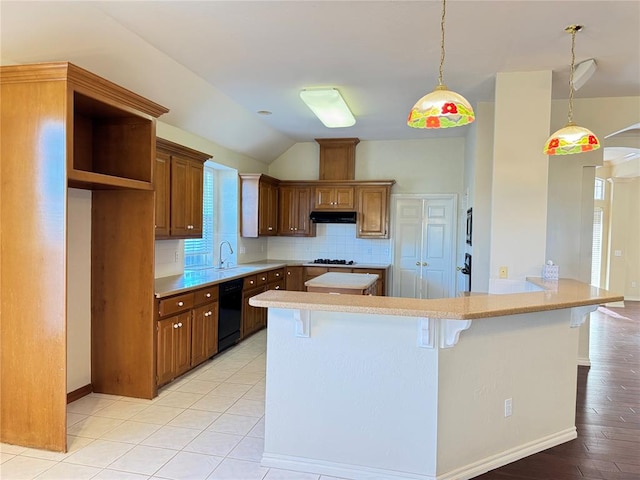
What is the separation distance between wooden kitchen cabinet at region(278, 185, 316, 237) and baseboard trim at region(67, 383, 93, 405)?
4.03m

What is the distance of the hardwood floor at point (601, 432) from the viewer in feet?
8.17

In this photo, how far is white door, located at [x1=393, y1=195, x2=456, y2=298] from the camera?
6730mm

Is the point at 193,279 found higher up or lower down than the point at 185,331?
higher up

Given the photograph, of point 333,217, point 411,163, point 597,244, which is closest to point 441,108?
point 333,217

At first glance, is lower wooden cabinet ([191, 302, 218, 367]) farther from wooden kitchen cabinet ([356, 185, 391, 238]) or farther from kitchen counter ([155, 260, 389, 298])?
wooden kitchen cabinet ([356, 185, 391, 238])

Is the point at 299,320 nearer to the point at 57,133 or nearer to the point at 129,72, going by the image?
the point at 57,133

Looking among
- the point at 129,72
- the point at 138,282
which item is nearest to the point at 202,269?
the point at 138,282

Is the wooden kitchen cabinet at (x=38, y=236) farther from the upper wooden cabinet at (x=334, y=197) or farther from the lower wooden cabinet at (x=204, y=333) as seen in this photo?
the upper wooden cabinet at (x=334, y=197)

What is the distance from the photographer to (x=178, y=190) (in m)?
4.23

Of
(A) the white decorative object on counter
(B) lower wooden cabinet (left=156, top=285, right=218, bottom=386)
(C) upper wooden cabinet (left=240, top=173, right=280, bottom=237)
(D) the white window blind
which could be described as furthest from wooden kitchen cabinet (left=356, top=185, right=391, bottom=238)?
(D) the white window blind

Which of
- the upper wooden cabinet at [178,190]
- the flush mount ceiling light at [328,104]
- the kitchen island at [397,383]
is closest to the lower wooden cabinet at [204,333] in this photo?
the upper wooden cabinet at [178,190]

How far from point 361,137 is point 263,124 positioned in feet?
5.75

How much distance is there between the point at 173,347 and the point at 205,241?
2.44 m

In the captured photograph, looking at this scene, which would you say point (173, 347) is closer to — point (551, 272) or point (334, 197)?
point (551, 272)
